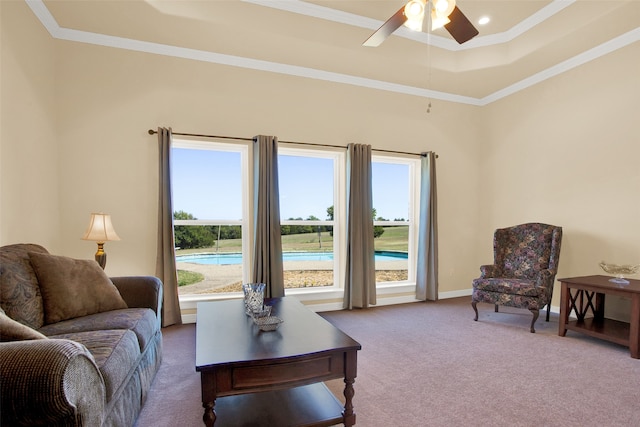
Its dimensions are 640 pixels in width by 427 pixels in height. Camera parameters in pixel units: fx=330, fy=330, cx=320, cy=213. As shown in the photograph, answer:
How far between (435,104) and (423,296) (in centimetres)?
288

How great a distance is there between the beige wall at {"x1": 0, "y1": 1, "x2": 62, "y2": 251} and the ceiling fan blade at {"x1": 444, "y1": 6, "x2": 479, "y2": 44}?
3.36 meters

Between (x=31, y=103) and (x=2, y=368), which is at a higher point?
(x=31, y=103)

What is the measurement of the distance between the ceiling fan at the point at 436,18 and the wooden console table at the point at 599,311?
257cm

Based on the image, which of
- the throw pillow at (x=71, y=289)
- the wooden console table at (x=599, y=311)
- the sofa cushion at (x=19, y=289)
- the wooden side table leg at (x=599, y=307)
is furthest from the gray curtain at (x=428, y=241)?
the sofa cushion at (x=19, y=289)

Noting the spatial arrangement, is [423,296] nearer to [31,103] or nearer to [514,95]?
[514,95]

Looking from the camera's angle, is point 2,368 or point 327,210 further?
point 327,210

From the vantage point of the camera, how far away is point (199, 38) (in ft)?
11.6

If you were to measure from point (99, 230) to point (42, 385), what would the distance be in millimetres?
2320

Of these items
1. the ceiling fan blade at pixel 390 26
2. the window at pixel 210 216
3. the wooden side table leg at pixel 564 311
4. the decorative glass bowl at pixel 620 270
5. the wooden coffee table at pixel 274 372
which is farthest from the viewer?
the window at pixel 210 216

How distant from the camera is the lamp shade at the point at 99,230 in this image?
2986mm

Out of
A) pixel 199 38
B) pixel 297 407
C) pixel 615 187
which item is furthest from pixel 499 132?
pixel 297 407

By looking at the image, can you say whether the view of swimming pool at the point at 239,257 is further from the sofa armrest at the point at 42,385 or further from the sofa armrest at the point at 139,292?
the sofa armrest at the point at 42,385

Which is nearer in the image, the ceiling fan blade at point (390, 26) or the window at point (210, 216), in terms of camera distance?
the ceiling fan blade at point (390, 26)

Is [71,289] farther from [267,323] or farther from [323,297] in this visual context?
[323,297]
